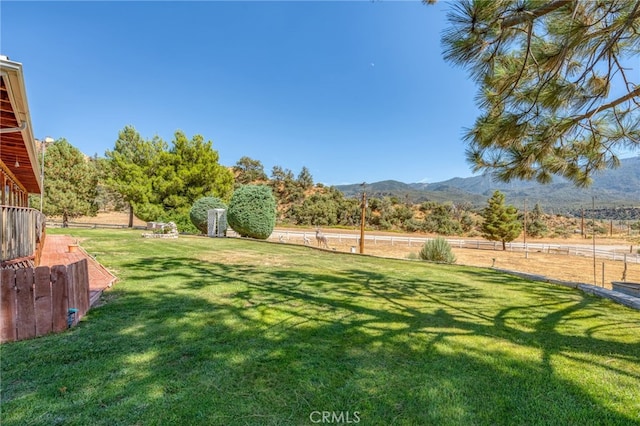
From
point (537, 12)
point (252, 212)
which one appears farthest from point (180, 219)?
point (537, 12)

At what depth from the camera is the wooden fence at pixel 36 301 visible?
258cm

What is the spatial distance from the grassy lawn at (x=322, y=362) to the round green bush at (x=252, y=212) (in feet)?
34.7

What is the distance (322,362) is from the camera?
94.8 inches

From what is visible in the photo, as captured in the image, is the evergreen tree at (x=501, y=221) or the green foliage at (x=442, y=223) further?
the green foliage at (x=442, y=223)

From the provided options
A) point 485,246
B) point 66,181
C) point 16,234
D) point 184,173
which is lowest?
point 485,246

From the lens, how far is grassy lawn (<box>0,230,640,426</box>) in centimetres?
179

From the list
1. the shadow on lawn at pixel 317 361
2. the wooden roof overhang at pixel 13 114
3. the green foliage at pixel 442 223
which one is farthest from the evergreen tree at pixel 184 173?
the green foliage at pixel 442 223

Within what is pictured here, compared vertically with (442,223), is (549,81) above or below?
above

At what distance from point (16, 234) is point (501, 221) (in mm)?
29219

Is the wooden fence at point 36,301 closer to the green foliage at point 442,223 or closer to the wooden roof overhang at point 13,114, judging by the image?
the wooden roof overhang at point 13,114

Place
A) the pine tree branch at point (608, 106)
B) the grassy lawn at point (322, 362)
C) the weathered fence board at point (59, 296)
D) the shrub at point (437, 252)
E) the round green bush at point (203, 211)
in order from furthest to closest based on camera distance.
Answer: the round green bush at point (203, 211) → the shrub at point (437, 252) → the pine tree branch at point (608, 106) → the weathered fence board at point (59, 296) → the grassy lawn at point (322, 362)

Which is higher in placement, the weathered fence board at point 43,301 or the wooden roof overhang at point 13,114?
the wooden roof overhang at point 13,114

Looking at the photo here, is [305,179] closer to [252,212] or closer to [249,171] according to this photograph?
[249,171]

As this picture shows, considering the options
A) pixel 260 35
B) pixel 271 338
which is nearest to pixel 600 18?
pixel 271 338
